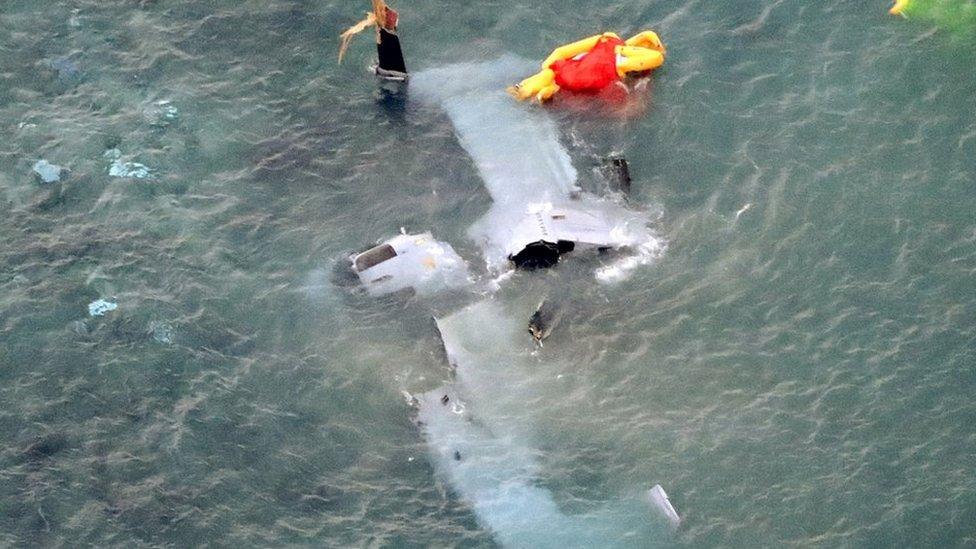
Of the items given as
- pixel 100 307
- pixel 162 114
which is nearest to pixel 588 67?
pixel 162 114

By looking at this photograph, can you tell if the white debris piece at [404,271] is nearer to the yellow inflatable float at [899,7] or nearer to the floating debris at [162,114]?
the floating debris at [162,114]

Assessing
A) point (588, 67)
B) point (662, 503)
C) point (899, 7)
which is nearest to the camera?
point (662, 503)

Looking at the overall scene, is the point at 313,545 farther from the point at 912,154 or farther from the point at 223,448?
the point at 912,154

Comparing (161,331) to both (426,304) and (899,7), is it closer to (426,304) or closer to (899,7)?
(426,304)

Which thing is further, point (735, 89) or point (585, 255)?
point (735, 89)

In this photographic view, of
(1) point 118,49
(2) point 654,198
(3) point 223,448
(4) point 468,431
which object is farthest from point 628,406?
(1) point 118,49
